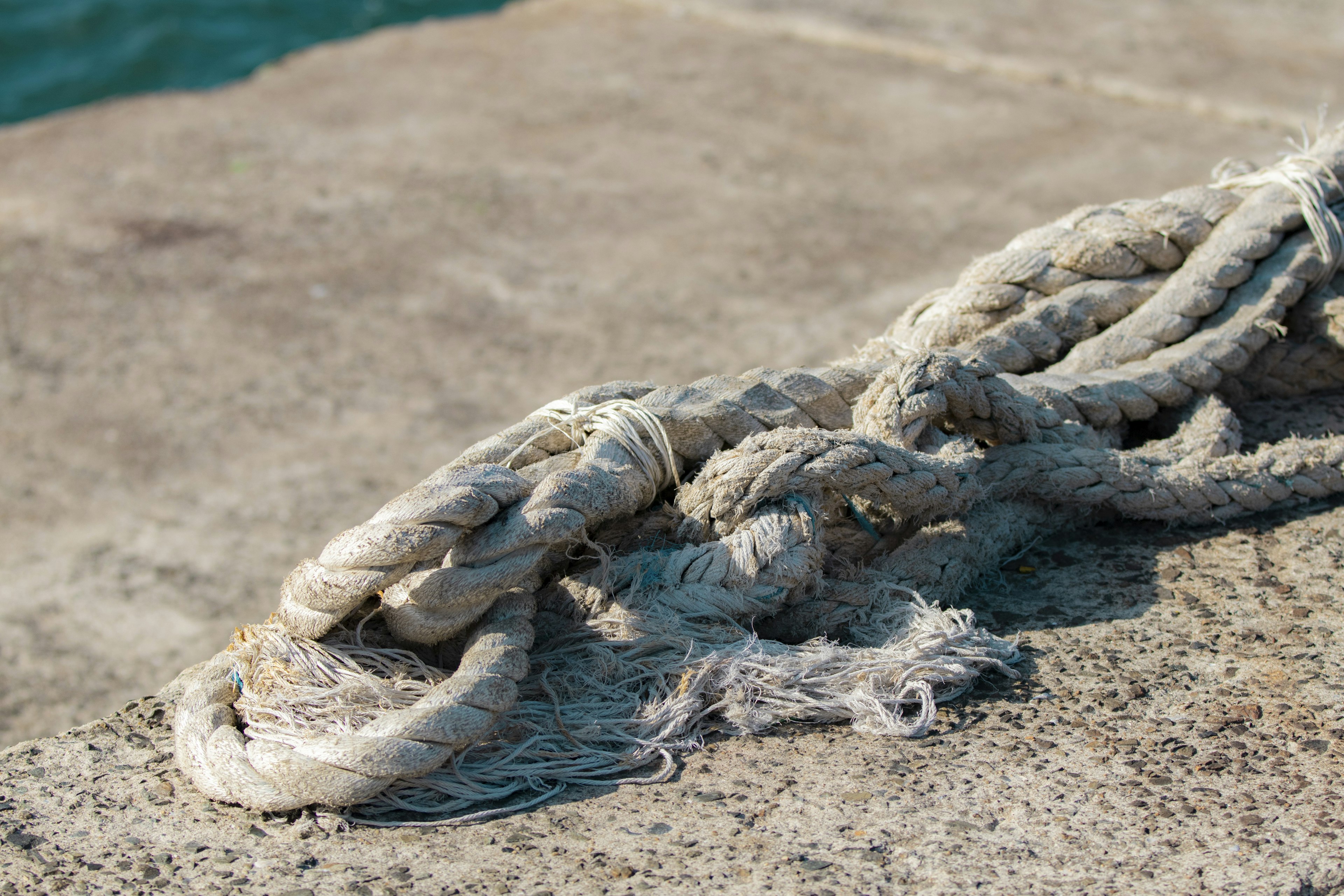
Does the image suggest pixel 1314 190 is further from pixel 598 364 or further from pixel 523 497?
pixel 598 364

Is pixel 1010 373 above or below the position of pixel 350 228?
above

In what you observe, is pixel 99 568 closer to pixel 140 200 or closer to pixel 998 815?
pixel 140 200

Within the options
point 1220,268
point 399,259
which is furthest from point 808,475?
point 399,259

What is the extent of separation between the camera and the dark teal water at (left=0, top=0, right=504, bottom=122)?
30.3ft

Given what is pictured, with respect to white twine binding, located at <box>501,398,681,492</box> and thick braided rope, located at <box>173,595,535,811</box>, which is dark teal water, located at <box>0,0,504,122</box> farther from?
thick braided rope, located at <box>173,595,535,811</box>

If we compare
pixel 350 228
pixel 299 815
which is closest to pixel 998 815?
pixel 299 815

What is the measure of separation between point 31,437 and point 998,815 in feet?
12.9

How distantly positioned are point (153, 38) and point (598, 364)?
23.4 ft

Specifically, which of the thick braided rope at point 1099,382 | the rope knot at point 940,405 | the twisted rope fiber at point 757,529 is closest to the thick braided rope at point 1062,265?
the twisted rope fiber at point 757,529

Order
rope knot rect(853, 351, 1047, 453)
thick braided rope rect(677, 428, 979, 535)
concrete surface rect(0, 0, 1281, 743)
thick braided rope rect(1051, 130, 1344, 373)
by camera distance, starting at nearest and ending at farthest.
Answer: thick braided rope rect(677, 428, 979, 535), rope knot rect(853, 351, 1047, 453), thick braided rope rect(1051, 130, 1344, 373), concrete surface rect(0, 0, 1281, 743)

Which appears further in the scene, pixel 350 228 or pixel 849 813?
pixel 350 228

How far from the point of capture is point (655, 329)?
15.2ft

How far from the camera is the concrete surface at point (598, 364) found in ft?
4.73

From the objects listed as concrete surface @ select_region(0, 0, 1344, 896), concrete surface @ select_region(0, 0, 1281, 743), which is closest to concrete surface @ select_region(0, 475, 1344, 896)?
concrete surface @ select_region(0, 0, 1344, 896)
